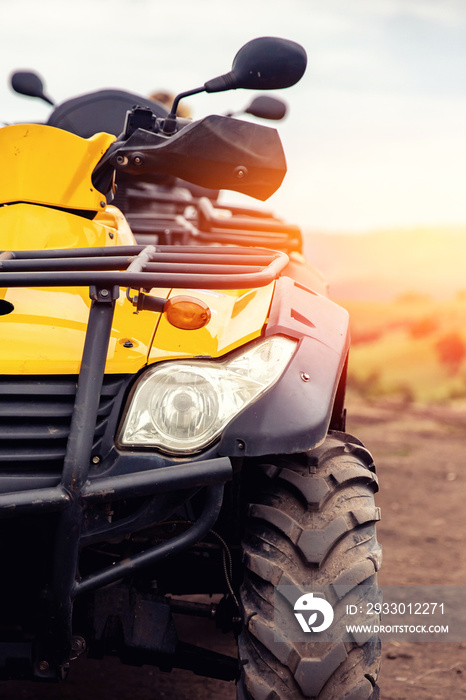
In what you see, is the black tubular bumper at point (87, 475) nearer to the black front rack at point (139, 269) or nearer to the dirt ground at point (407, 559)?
the black front rack at point (139, 269)

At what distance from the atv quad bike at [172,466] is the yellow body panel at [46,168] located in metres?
0.46

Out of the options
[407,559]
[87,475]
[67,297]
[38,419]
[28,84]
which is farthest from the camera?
[407,559]

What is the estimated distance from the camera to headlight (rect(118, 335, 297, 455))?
2.15m

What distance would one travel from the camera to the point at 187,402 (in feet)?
7.09

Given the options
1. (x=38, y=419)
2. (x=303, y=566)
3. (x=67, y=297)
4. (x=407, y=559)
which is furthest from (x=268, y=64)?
(x=407, y=559)

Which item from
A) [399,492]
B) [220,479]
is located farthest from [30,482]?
[399,492]

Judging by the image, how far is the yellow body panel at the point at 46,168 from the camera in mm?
2918

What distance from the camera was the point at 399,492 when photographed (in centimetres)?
743

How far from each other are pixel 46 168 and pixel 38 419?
3.66 feet

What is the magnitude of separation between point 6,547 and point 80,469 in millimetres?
389

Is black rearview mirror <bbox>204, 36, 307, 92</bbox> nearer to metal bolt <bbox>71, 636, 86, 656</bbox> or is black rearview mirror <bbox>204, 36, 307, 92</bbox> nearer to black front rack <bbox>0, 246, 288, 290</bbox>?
black front rack <bbox>0, 246, 288, 290</bbox>

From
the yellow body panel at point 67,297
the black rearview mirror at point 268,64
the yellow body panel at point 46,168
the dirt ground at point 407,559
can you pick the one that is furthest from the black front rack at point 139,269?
the dirt ground at point 407,559

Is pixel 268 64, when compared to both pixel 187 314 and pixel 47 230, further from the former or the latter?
pixel 187 314

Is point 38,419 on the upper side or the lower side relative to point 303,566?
upper
